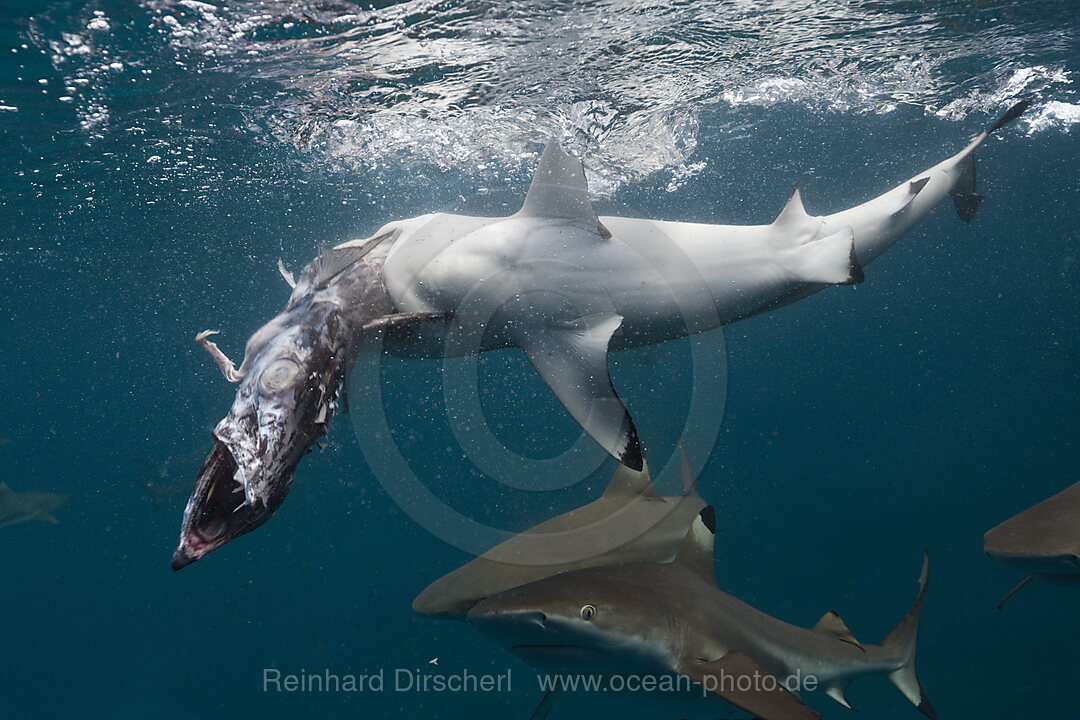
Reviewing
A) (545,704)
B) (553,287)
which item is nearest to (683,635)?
(553,287)

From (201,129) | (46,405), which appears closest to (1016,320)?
(201,129)

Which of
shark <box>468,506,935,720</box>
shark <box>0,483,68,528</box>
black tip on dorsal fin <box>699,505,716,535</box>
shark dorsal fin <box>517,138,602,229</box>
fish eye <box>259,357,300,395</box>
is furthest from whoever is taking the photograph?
shark <box>0,483,68,528</box>

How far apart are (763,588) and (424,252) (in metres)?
27.8

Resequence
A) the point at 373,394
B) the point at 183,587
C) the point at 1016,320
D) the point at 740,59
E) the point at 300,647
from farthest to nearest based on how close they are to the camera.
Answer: the point at 1016,320, the point at 183,587, the point at 300,647, the point at 740,59, the point at 373,394

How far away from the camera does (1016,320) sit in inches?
3290

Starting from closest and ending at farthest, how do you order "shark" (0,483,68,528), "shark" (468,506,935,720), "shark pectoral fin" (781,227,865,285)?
1. "shark" (468,506,935,720)
2. "shark pectoral fin" (781,227,865,285)
3. "shark" (0,483,68,528)

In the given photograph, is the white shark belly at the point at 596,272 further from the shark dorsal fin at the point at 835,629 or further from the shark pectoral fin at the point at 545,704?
the shark pectoral fin at the point at 545,704

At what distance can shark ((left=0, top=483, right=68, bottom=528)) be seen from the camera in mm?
15078

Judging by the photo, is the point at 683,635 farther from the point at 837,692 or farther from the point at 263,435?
the point at 263,435

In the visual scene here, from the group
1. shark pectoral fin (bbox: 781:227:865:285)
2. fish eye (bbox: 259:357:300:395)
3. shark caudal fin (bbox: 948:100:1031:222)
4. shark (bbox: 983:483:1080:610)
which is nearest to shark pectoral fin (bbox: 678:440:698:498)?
shark pectoral fin (bbox: 781:227:865:285)

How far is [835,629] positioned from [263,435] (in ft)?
14.2

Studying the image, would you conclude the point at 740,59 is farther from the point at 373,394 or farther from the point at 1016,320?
the point at 1016,320

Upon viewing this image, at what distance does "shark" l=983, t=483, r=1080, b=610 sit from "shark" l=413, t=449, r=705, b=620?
2.20m

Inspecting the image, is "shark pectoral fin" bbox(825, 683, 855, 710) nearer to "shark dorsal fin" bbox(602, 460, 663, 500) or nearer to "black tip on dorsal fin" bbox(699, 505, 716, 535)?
"black tip on dorsal fin" bbox(699, 505, 716, 535)
